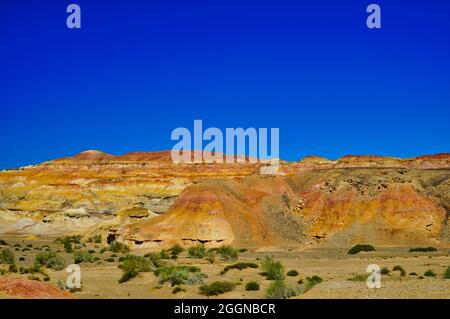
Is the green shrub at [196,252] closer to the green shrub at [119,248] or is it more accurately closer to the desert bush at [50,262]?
the green shrub at [119,248]

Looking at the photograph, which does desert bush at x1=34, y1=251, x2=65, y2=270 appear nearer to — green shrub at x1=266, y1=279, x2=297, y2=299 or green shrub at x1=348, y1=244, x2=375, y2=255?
green shrub at x1=266, y1=279, x2=297, y2=299

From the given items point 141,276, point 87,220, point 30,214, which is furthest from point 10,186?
point 141,276

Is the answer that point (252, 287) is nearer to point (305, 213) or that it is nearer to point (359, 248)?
point (359, 248)

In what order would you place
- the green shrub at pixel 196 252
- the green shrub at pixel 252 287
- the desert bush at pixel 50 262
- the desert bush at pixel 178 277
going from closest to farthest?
the green shrub at pixel 252 287, the desert bush at pixel 178 277, the desert bush at pixel 50 262, the green shrub at pixel 196 252

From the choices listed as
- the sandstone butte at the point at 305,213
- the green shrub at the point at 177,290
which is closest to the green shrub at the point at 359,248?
the sandstone butte at the point at 305,213

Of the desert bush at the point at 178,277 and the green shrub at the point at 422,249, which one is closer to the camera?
the desert bush at the point at 178,277

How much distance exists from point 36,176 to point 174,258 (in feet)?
330

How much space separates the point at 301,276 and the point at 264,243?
2022 centimetres

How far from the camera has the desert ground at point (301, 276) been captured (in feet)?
61.9

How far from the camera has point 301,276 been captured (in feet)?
91.6

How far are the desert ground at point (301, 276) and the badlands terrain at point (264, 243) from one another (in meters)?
0.06

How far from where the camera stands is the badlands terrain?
2262 cm

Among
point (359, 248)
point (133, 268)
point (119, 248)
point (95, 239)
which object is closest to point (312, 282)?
point (133, 268)

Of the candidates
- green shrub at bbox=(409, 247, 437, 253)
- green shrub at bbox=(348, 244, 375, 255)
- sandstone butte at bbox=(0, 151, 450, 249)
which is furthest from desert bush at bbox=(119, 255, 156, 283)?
green shrub at bbox=(409, 247, 437, 253)
